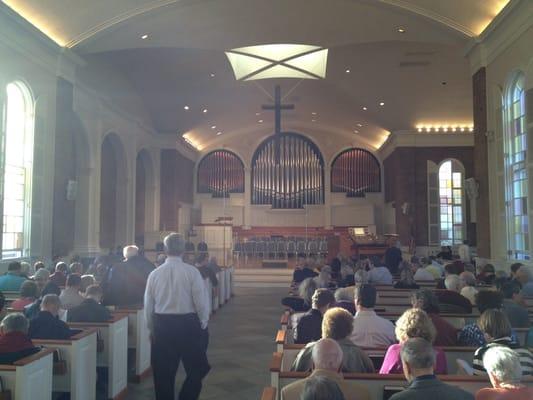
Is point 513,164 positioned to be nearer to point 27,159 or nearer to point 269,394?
point 269,394

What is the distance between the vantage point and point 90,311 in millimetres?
4922

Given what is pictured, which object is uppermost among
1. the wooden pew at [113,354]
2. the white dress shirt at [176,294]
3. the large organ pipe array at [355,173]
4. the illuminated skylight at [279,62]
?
the illuminated skylight at [279,62]

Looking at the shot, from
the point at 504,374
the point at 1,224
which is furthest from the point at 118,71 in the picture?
the point at 504,374

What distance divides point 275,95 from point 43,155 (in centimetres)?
891

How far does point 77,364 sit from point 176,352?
2.93ft

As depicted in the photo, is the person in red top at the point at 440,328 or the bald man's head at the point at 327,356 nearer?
the bald man's head at the point at 327,356

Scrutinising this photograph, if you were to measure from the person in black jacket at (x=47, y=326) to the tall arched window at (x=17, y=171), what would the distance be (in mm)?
5298

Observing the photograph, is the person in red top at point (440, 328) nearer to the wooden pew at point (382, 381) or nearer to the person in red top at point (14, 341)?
the wooden pew at point (382, 381)

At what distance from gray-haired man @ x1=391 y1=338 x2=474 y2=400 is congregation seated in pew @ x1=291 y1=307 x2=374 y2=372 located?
697 millimetres

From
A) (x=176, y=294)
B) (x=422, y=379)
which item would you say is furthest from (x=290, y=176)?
(x=422, y=379)

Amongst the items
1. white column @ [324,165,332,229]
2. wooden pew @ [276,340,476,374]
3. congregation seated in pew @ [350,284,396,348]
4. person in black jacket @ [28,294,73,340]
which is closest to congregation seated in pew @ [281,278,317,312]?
congregation seated in pew @ [350,284,396,348]

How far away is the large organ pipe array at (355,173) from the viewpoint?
22609 mm

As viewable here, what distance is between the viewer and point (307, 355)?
10.3ft

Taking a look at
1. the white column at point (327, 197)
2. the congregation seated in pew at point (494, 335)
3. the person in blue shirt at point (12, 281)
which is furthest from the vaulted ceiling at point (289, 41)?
the congregation seated in pew at point (494, 335)
